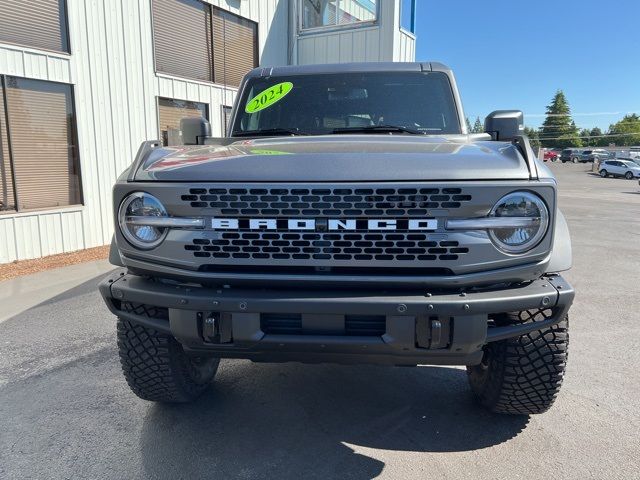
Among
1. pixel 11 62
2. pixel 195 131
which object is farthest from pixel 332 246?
pixel 11 62

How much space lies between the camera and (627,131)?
331 feet

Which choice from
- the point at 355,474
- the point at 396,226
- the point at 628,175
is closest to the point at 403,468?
the point at 355,474

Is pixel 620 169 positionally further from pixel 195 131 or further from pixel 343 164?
pixel 343 164

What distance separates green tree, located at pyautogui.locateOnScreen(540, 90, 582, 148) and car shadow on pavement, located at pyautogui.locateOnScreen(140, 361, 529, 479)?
105 meters

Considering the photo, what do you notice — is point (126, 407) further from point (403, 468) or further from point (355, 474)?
point (403, 468)

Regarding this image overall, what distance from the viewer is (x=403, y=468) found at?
240cm

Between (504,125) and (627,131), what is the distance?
387 ft

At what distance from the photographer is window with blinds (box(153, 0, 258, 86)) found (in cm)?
917

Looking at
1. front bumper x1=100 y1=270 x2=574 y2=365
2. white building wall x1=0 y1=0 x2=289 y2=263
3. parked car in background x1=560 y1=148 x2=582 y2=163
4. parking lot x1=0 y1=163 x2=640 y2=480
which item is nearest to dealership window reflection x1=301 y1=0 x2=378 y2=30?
white building wall x1=0 y1=0 x2=289 y2=263

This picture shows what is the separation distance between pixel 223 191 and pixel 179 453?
4.70ft

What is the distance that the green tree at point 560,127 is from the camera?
96.4m

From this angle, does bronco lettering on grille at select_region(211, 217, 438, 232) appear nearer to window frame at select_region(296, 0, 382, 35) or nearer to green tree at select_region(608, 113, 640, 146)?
window frame at select_region(296, 0, 382, 35)

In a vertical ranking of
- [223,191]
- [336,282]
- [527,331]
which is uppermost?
[223,191]

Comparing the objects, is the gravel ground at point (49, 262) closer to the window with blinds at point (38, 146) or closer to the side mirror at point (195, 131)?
the window with blinds at point (38, 146)
